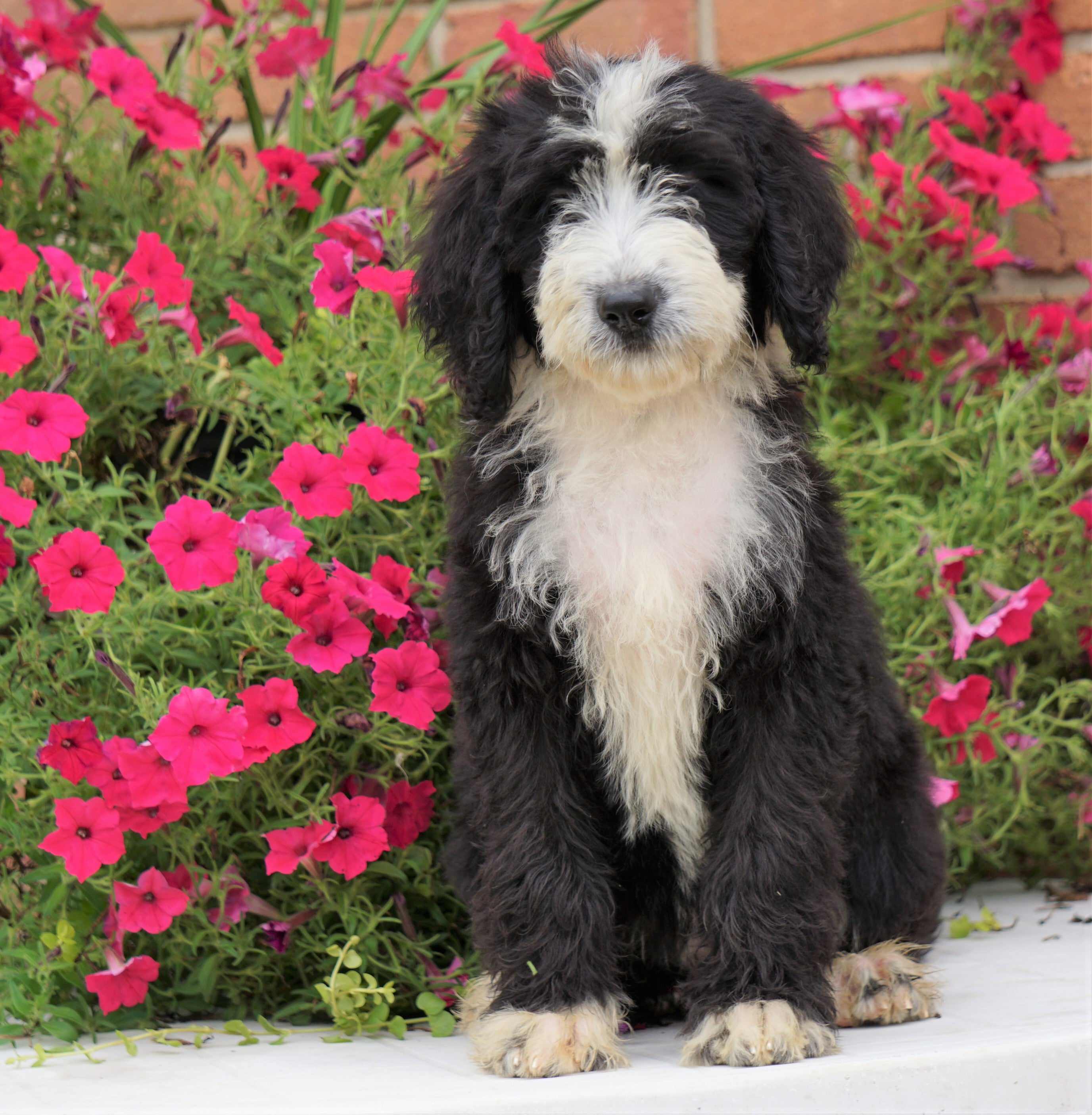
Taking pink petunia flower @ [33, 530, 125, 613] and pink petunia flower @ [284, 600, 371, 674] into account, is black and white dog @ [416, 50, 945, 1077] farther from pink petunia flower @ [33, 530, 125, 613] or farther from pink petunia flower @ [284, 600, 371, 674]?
pink petunia flower @ [33, 530, 125, 613]

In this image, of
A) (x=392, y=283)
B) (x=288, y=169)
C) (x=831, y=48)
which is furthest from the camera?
(x=831, y=48)

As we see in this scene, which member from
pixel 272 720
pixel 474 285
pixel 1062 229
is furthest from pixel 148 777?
pixel 1062 229

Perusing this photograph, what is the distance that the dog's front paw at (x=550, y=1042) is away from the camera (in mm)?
2266

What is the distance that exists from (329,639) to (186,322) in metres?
0.87

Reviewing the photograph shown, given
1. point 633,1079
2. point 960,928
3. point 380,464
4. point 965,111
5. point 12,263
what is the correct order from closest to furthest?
point 633,1079
point 380,464
point 12,263
point 960,928
point 965,111

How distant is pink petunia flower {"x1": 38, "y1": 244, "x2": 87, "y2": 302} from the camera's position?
9.48 ft

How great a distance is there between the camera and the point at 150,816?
8.36 ft

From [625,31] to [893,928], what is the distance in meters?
3.19

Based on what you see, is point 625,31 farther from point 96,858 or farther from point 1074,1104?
point 1074,1104

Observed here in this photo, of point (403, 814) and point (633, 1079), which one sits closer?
point (633, 1079)

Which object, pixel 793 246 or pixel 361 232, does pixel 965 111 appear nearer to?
pixel 793 246

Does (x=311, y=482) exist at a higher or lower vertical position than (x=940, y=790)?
higher

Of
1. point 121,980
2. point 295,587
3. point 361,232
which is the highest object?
point 361,232

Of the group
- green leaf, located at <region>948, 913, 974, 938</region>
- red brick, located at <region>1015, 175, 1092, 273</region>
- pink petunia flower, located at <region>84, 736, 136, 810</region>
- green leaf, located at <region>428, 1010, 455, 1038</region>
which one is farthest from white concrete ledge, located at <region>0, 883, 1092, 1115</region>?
red brick, located at <region>1015, 175, 1092, 273</region>
